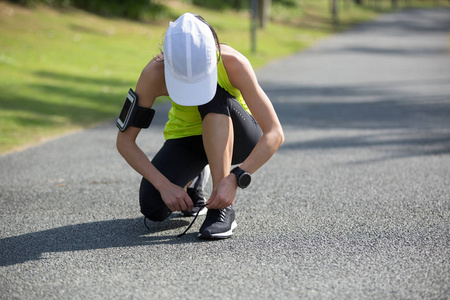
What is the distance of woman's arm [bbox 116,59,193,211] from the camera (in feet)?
10.3

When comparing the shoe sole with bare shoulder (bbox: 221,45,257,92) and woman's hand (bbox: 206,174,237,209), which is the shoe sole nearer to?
woman's hand (bbox: 206,174,237,209)

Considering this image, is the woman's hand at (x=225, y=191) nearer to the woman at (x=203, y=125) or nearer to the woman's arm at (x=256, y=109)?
the woman at (x=203, y=125)

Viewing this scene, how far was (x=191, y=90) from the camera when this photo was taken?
9.50 feet

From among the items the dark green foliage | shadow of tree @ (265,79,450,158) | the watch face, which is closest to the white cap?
the watch face

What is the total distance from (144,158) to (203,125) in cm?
39

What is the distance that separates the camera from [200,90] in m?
2.91

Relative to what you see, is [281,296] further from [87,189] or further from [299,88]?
[299,88]

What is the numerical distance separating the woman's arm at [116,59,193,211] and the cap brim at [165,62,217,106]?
0.91ft

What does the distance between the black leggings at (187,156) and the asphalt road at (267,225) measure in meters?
0.20

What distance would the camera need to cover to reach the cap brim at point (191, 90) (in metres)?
2.89

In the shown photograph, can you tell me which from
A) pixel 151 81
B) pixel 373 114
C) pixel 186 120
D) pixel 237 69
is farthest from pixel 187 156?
pixel 373 114

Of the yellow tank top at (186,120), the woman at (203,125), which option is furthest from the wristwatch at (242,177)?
the yellow tank top at (186,120)

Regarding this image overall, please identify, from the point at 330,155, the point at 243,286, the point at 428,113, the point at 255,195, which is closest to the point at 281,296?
the point at 243,286

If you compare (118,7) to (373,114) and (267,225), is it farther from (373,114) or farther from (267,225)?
(267,225)
